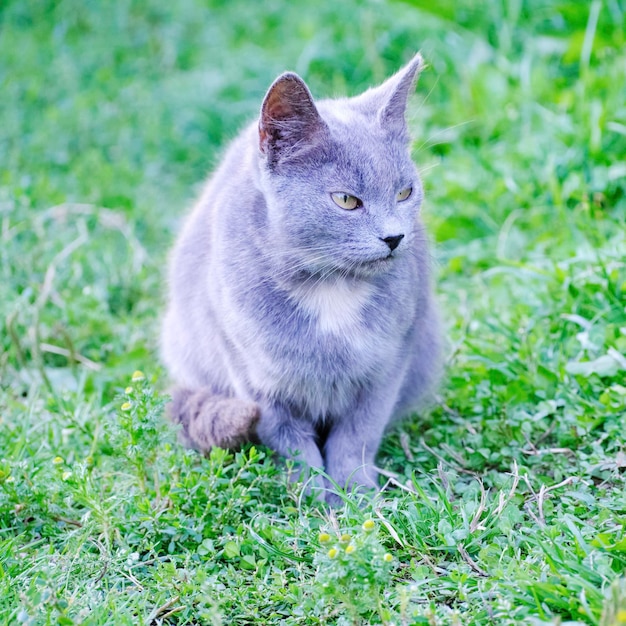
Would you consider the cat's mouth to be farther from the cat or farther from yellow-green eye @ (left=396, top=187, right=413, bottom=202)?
yellow-green eye @ (left=396, top=187, right=413, bottom=202)

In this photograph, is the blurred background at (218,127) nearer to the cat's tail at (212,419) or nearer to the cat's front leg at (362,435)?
the cat's tail at (212,419)

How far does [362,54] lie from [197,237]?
8.10 feet

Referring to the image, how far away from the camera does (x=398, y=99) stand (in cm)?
268

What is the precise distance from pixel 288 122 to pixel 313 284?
0.49 metres

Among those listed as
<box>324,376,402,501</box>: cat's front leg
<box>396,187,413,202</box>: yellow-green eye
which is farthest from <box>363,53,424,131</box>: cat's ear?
<box>324,376,402,501</box>: cat's front leg

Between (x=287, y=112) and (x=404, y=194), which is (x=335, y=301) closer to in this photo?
(x=404, y=194)

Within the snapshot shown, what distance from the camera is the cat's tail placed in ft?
8.66

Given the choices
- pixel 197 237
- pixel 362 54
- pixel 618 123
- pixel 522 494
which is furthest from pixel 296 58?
pixel 522 494

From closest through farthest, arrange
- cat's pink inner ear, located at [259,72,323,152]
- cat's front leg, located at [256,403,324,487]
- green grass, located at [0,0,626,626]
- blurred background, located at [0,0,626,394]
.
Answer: green grass, located at [0,0,626,626] → cat's pink inner ear, located at [259,72,323,152] → cat's front leg, located at [256,403,324,487] → blurred background, located at [0,0,626,394]

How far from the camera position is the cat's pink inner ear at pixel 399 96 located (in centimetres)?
265

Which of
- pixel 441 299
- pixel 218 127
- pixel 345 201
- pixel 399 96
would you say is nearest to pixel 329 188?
pixel 345 201

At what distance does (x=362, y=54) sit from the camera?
513 centimetres

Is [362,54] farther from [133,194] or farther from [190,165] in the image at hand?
[133,194]

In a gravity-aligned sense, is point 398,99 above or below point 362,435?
above
